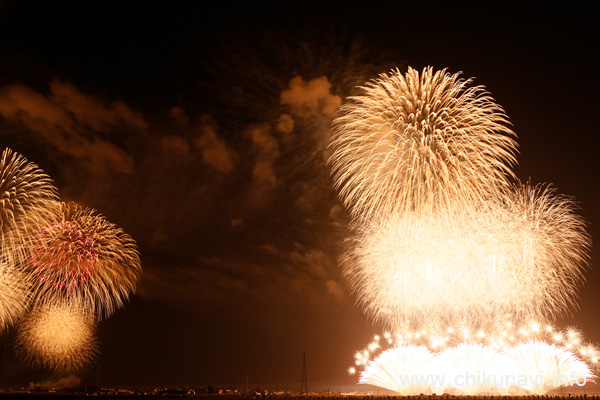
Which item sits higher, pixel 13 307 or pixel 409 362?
pixel 13 307

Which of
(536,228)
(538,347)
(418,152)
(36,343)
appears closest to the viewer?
(418,152)

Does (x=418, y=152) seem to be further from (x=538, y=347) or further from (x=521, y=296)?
(x=538, y=347)

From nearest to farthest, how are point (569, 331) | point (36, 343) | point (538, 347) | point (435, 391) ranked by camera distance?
point (538, 347) < point (435, 391) < point (569, 331) < point (36, 343)

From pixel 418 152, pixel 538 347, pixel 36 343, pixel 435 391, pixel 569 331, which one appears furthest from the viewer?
pixel 36 343

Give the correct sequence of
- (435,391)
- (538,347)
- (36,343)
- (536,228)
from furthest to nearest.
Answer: (36,343) < (435,391) < (538,347) < (536,228)

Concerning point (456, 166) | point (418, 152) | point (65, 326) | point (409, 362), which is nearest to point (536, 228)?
point (456, 166)

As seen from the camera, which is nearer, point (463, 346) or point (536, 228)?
point (536, 228)

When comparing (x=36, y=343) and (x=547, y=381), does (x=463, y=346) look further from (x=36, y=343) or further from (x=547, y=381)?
(x=36, y=343)

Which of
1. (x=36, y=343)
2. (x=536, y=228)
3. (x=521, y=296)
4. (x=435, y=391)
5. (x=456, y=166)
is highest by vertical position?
(x=456, y=166)

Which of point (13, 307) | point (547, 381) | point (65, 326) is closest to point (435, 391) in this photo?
point (547, 381)
